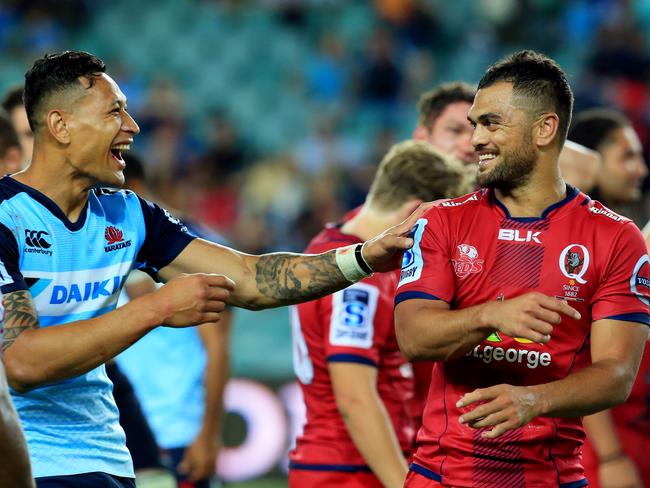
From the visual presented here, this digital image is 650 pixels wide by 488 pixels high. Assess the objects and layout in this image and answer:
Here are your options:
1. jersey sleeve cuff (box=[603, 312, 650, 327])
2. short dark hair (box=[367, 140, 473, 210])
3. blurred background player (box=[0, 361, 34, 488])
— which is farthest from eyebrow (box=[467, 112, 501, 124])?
blurred background player (box=[0, 361, 34, 488])

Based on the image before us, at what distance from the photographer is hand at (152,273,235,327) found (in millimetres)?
3680

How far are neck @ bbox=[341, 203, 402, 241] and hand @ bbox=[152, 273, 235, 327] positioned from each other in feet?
4.67

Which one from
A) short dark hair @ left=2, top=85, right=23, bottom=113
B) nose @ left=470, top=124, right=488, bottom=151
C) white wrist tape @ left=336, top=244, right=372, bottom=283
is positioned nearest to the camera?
nose @ left=470, top=124, right=488, bottom=151

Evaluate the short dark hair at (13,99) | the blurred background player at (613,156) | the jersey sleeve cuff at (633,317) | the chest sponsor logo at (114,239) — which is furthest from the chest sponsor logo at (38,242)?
the blurred background player at (613,156)

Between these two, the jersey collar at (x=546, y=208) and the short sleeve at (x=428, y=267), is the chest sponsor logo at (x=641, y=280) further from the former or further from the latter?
the short sleeve at (x=428, y=267)

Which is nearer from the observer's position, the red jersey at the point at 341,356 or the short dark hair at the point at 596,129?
the red jersey at the point at 341,356

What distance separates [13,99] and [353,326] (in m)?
2.91

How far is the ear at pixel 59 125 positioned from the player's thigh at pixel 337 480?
1.91 meters

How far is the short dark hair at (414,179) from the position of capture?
16.8ft

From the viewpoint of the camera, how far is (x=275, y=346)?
11.4 m

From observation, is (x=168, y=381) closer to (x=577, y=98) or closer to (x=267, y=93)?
(x=577, y=98)

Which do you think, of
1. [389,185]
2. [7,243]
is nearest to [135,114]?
[389,185]

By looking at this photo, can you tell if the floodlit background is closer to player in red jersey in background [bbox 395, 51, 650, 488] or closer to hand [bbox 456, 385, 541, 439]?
player in red jersey in background [bbox 395, 51, 650, 488]

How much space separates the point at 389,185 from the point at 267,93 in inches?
443
